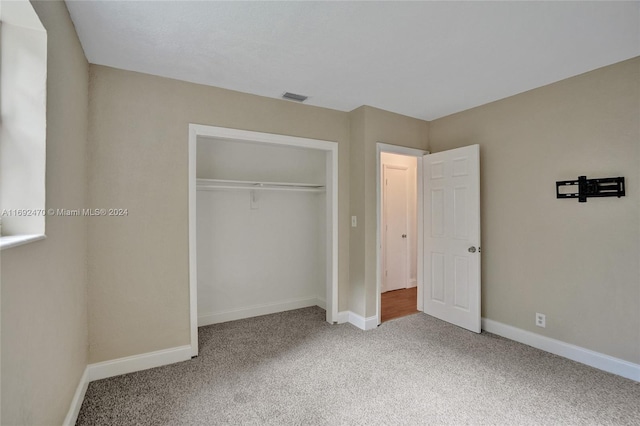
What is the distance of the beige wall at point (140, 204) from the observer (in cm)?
248

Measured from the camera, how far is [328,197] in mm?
3635

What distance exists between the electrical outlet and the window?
153 inches

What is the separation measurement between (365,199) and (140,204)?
2226mm

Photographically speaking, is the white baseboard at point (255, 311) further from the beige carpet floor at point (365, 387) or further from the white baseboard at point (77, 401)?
the white baseboard at point (77, 401)

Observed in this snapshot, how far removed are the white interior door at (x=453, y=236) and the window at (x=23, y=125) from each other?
3.59 metres

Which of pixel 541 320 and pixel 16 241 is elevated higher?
pixel 16 241

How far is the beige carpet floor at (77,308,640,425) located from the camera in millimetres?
2002

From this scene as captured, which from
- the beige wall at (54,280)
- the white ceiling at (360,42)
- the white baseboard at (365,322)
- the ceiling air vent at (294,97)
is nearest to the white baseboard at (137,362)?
the beige wall at (54,280)

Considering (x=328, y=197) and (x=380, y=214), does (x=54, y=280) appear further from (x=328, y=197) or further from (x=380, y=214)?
(x=380, y=214)

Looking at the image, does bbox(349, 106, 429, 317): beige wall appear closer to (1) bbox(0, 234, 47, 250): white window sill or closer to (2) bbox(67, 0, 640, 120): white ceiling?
(2) bbox(67, 0, 640, 120): white ceiling

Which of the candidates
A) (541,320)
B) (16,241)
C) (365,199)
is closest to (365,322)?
(365,199)

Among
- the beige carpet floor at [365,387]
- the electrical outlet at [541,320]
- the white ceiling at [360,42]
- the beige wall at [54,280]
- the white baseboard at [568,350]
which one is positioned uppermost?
the white ceiling at [360,42]

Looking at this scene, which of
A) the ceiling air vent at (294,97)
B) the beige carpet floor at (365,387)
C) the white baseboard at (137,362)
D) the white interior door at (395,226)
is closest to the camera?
the beige carpet floor at (365,387)

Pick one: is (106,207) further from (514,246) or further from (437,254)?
(514,246)
